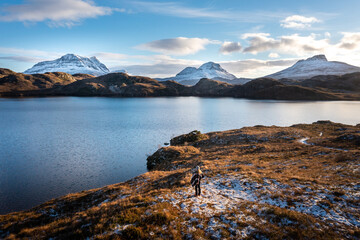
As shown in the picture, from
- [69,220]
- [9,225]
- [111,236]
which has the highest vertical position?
[111,236]

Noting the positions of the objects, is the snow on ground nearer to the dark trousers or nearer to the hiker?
the dark trousers

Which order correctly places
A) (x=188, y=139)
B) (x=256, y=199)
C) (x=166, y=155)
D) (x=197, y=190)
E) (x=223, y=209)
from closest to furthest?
1. (x=223, y=209)
2. (x=256, y=199)
3. (x=197, y=190)
4. (x=166, y=155)
5. (x=188, y=139)

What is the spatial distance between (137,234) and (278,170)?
19.4m

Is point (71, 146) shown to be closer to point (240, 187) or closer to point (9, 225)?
point (9, 225)

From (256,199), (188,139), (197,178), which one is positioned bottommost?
(188,139)

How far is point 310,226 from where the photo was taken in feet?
38.3

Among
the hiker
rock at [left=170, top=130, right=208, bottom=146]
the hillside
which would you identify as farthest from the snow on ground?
rock at [left=170, top=130, right=208, bottom=146]

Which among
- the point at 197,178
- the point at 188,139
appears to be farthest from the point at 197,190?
the point at 188,139

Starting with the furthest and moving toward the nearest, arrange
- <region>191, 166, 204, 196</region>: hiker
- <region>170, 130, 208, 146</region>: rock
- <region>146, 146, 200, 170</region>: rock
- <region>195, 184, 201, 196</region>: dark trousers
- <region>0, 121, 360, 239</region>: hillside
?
<region>170, 130, 208, 146</region>: rock → <region>146, 146, 200, 170</region>: rock → <region>195, 184, 201, 196</region>: dark trousers → <region>191, 166, 204, 196</region>: hiker → <region>0, 121, 360, 239</region>: hillside

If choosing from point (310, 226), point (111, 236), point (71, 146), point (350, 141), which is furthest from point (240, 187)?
point (71, 146)

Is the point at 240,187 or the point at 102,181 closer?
the point at 240,187

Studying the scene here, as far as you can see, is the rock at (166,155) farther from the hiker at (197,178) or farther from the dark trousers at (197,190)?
the hiker at (197,178)

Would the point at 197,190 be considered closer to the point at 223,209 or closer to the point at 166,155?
the point at 223,209

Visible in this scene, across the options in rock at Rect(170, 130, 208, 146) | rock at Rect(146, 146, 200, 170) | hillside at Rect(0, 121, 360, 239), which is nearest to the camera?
hillside at Rect(0, 121, 360, 239)
